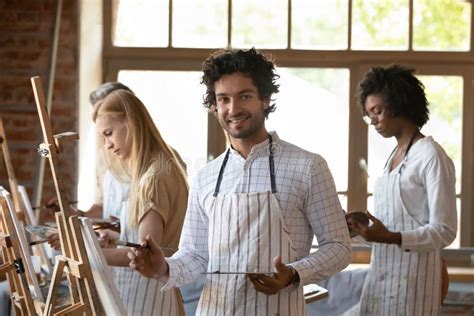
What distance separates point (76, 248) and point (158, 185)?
50 cm

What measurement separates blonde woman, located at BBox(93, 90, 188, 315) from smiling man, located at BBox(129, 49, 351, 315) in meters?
0.52

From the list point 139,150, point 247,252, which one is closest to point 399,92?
point 139,150

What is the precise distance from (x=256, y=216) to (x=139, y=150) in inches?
32.5

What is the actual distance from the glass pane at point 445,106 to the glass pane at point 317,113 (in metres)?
0.42

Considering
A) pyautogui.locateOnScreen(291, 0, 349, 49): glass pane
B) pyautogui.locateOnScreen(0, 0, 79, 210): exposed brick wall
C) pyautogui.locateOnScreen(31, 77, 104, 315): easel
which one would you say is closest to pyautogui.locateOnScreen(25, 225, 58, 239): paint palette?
pyautogui.locateOnScreen(31, 77, 104, 315): easel

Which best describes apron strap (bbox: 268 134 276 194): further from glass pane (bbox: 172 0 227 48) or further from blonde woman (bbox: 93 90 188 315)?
glass pane (bbox: 172 0 227 48)

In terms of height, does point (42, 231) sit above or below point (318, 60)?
below

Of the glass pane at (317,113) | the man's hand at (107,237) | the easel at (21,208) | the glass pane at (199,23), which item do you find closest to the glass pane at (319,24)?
the glass pane at (317,113)

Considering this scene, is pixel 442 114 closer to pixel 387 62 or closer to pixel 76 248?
pixel 387 62

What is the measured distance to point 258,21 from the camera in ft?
17.9

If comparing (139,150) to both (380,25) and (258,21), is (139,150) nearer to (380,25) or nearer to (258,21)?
(258,21)

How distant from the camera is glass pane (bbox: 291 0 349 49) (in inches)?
214

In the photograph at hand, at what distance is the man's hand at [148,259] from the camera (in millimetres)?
2604

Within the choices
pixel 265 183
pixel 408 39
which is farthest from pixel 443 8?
pixel 265 183
